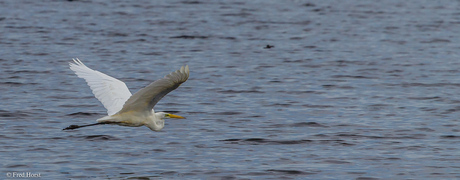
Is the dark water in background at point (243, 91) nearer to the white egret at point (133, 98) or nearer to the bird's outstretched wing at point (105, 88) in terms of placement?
the white egret at point (133, 98)

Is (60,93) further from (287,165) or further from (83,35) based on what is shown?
(83,35)

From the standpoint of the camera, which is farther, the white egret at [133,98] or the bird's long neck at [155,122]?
the bird's long neck at [155,122]

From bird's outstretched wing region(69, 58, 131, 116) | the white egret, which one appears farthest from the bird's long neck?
bird's outstretched wing region(69, 58, 131, 116)

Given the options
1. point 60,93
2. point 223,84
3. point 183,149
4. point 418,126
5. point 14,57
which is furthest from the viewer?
point 14,57

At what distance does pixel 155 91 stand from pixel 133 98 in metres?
0.75

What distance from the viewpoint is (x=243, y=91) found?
66.0ft

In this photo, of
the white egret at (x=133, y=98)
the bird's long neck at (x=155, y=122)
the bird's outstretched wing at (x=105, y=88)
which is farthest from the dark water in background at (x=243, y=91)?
the bird's outstretched wing at (x=105, y=88)

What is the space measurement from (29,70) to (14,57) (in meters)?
2.51

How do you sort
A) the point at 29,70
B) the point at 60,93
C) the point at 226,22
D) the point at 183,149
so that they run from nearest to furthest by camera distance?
the point at 183,149 < the point at 60,93 < the point at 29,70 < the point at 226,22

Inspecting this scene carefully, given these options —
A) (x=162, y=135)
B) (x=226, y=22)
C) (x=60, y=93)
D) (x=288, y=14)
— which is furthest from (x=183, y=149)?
(x=288, y=14)

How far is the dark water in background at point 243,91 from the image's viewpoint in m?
13.4

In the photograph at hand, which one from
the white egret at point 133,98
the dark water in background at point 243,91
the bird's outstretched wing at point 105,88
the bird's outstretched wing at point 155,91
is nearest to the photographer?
the bird's outstretched wing at point 155,91

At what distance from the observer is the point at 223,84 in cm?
2106

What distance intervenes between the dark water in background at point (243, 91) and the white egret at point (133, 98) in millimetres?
683
